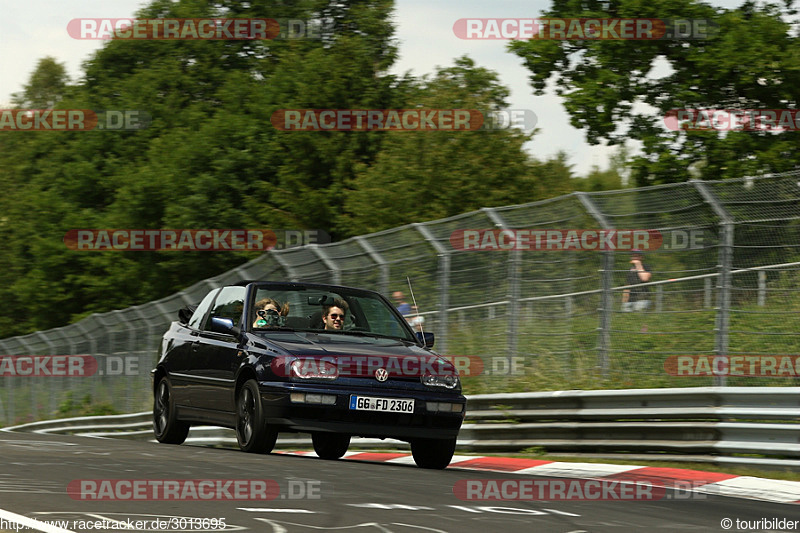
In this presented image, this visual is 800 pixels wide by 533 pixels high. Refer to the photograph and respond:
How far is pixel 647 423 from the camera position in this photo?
10.9 m

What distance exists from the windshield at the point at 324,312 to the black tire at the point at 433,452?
3.39 feet

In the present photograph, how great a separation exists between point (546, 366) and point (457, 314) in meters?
1.74

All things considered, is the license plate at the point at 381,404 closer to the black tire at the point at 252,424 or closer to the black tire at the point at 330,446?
the black tire at the point at 252,424

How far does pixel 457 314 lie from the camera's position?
47.3ft

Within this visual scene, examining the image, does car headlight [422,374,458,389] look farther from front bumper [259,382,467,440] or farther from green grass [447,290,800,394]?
green grass [447,290,800,394]

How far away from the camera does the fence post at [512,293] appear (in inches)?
528

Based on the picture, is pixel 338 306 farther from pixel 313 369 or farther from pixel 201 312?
pixel 201 312

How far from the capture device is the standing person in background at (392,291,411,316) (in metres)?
15.7

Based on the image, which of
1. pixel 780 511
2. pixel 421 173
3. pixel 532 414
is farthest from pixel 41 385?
pixel 780 511

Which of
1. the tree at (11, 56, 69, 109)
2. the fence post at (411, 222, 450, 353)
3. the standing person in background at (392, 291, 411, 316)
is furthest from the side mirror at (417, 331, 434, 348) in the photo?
the tree at (11, 56, 69, 109)

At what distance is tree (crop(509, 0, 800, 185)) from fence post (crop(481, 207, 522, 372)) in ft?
60.8

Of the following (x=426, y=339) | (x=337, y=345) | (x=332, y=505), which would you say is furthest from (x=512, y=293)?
(x=332, y=505)

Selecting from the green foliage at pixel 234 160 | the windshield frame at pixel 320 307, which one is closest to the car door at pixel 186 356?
the windshield frame at pixel 320 307

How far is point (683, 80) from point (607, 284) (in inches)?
893
